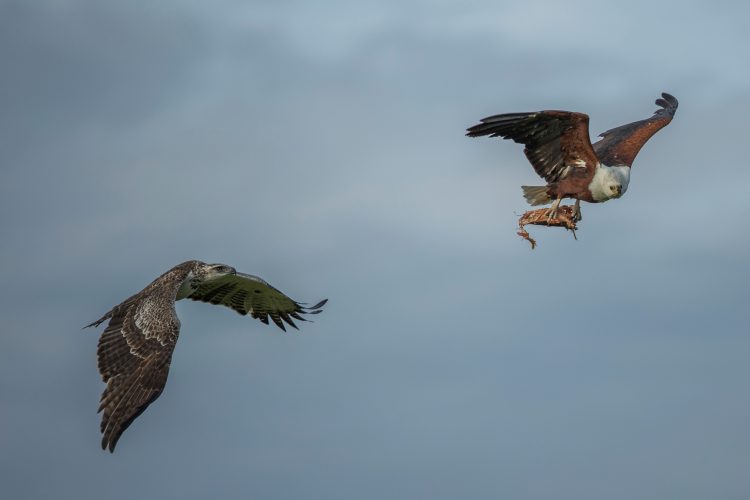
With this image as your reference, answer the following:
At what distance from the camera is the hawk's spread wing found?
18.3 metres

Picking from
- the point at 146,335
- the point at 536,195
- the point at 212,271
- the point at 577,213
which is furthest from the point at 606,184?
the point at 146,335

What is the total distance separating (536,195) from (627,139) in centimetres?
298

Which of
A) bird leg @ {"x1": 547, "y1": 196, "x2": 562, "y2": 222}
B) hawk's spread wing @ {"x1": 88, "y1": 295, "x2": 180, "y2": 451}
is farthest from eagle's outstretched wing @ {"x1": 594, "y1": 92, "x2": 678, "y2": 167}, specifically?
hawk's spread wing @ {"x1": 88, "y1": 295, "x2": 180, "y2": 451}

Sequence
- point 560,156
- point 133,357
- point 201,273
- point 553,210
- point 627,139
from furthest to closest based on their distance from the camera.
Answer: point 627,139
point 201,273
point 560,156
point 553,210
point 133,357

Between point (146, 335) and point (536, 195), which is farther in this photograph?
point (536, 195)

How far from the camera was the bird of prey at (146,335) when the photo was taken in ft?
60.4

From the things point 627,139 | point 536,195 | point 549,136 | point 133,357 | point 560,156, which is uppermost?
point 627,139

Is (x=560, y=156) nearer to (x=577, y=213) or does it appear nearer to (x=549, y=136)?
(x=549, y=136)

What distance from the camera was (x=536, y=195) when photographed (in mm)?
21500

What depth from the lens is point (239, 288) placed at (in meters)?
23.4

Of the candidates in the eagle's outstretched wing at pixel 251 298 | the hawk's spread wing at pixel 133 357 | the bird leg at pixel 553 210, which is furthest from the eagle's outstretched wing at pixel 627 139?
the hawk's spread wing at pixel 133 357

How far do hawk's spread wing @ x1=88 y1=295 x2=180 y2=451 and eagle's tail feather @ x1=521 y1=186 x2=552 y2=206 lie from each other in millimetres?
5812

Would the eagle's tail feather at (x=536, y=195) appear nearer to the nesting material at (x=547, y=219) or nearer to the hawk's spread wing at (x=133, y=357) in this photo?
the nesting material at (x=547, y=219)

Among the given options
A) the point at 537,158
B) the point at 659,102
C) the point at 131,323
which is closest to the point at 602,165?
the point at 537,158
